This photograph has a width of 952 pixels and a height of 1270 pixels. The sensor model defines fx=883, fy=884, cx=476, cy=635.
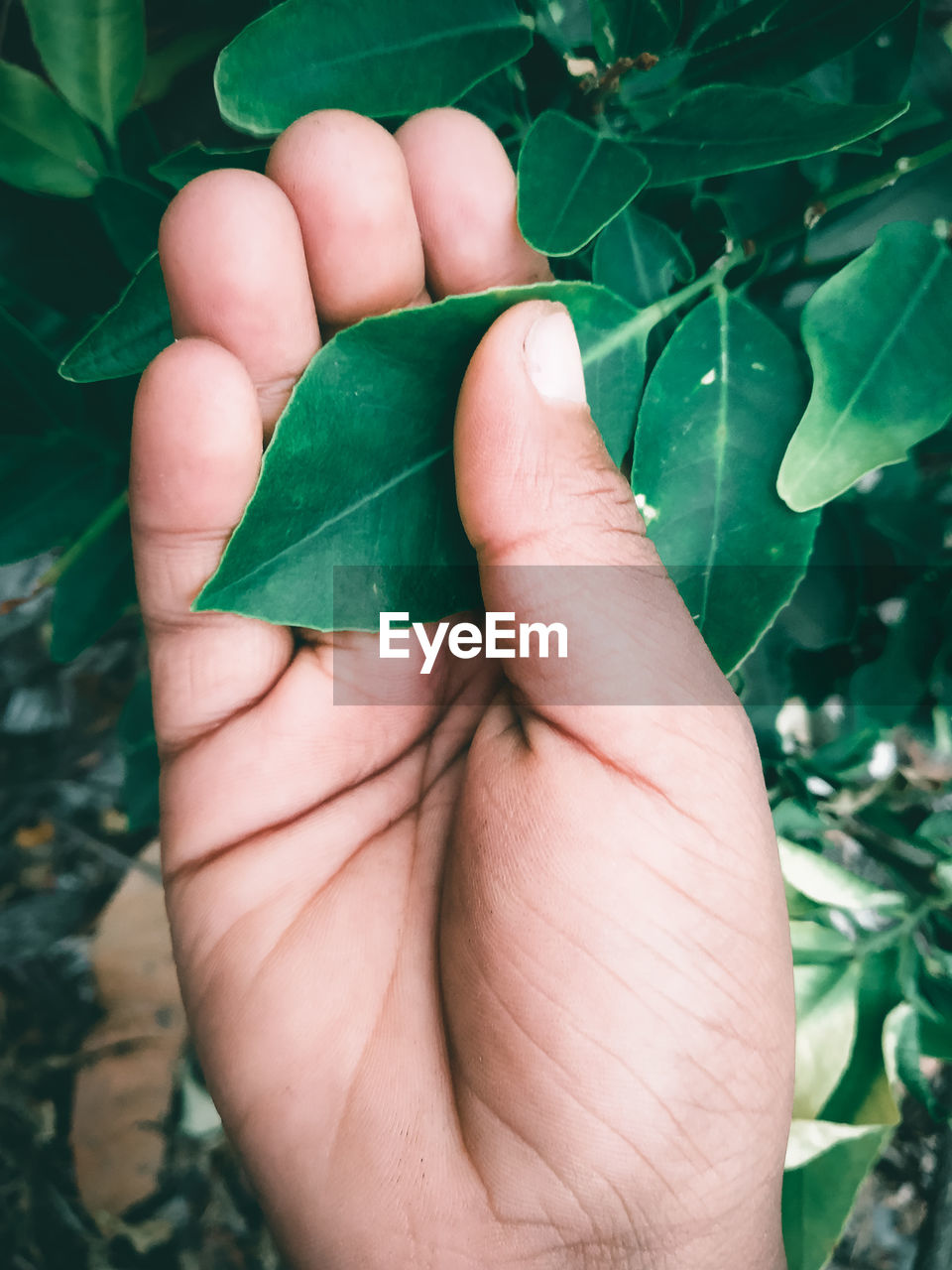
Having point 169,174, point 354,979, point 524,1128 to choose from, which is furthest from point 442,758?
point 169,174

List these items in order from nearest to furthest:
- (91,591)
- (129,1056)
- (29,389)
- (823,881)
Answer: (29,389) → (91,591) → (823,881) → (129,1056)

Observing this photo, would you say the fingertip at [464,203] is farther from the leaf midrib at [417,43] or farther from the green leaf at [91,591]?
the green leaf at [91,591]

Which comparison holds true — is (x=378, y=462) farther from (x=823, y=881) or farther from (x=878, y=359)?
(x=823, y=881)

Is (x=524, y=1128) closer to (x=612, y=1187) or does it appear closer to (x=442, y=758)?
(x=612, y=1187)

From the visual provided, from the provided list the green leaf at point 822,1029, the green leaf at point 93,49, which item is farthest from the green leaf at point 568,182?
the green leaf at point 822,1029

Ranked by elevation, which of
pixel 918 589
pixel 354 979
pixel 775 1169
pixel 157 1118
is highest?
pixel 918 589

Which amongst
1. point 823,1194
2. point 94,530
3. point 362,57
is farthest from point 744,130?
point 823,1194
